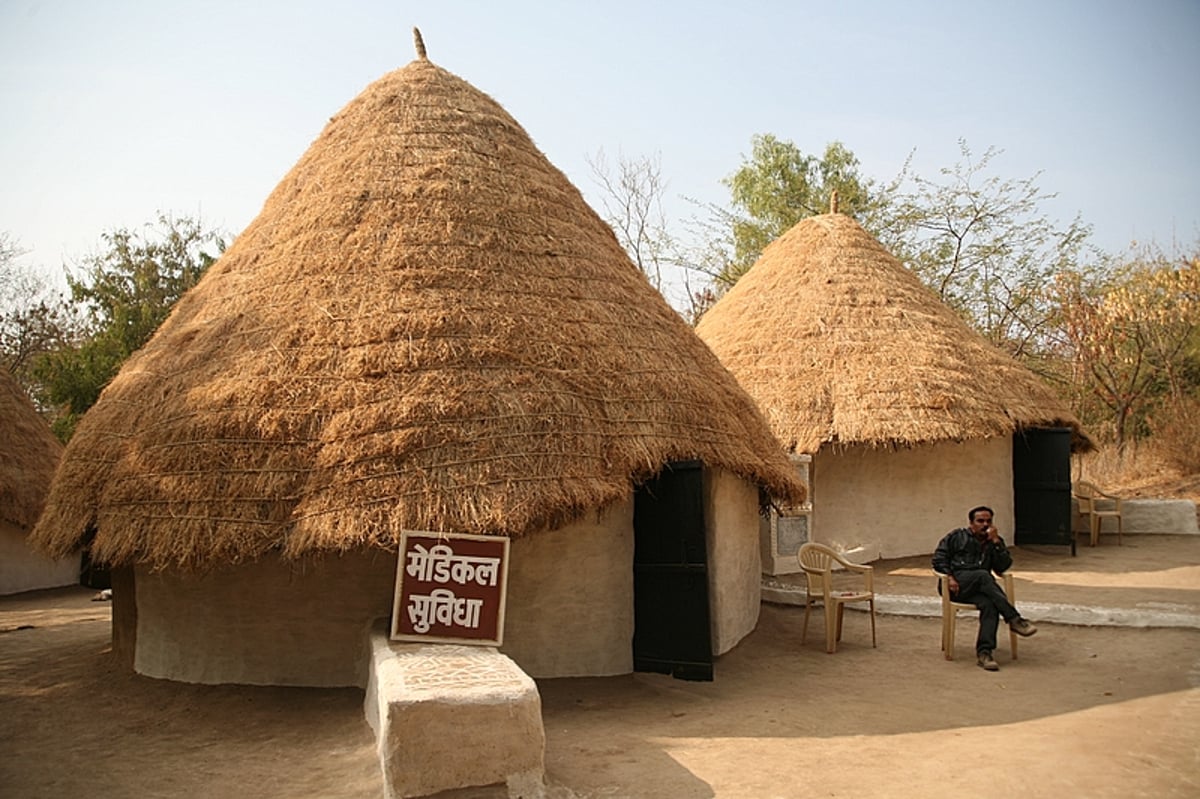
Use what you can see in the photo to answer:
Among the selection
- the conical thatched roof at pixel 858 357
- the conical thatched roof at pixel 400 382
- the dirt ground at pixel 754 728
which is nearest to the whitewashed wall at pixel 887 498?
the conical thatched roof at pixel 858 357

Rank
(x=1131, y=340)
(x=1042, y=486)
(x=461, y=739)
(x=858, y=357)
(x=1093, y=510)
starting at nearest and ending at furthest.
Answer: (x=461, y=739) → (x=858, y=357) → (x=1042, y=486) → (x=1093, y=510) → (x=1131, y=340)

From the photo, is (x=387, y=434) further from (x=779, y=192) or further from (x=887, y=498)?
(x=779, y=192)

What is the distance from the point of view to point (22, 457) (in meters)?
15.0

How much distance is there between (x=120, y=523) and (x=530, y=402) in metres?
3.09

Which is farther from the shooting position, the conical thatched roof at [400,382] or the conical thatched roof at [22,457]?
the conical thatched roof at [22,457]

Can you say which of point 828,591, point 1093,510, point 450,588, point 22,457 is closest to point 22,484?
point 22,457

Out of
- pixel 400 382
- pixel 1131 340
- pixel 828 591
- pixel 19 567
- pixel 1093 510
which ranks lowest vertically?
pixel 19 567

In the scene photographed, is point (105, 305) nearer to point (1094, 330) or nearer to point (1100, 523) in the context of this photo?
point (1100, 523)

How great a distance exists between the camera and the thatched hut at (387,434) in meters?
6.83

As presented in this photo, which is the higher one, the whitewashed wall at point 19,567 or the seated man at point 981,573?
the seated man at point 981,573

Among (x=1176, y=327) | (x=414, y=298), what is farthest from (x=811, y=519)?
(x=1176, y=327)

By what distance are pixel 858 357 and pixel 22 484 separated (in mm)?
12377

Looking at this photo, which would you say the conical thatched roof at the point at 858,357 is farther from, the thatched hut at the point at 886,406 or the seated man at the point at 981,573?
the seated man at the point at 981,573

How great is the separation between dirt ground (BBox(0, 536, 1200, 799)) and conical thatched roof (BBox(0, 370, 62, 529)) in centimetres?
570
